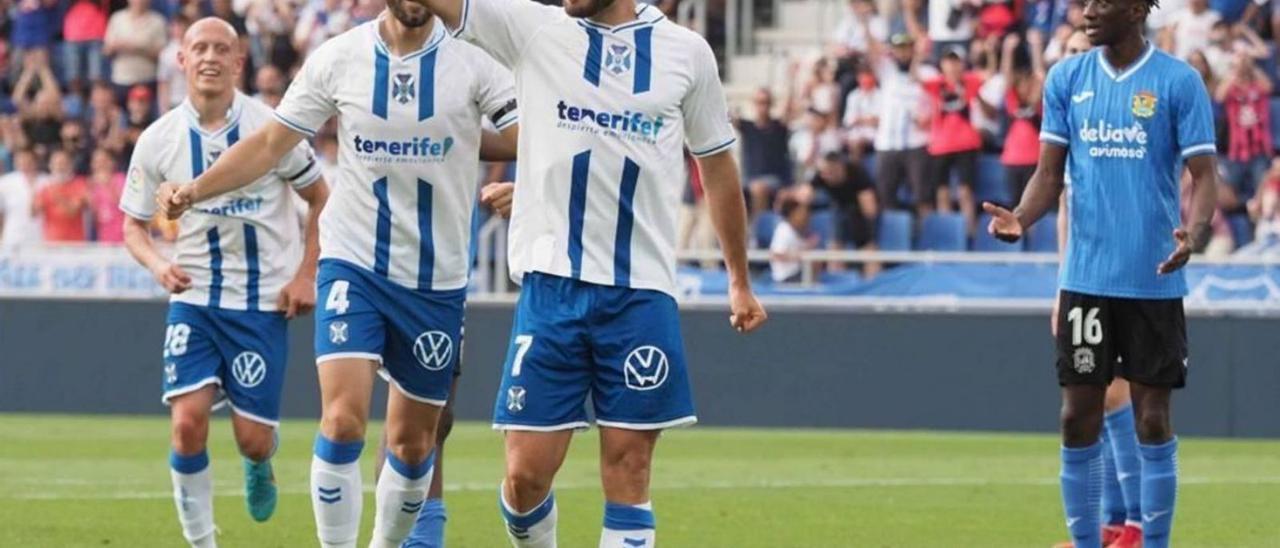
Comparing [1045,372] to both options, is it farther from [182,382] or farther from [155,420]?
[182,382]

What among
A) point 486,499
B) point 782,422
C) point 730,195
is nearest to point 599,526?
point 486,499

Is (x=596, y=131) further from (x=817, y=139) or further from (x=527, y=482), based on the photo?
(x=817, y=139)

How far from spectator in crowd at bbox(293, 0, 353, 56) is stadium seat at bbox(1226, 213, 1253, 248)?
8945mm

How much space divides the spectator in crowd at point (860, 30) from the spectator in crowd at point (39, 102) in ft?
25.5

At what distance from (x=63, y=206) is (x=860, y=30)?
24.7 feet

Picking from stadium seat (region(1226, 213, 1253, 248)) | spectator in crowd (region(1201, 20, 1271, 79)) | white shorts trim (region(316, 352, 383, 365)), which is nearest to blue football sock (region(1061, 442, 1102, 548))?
white shorts trim (region(316, 352, 383, 365))

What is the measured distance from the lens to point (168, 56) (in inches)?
955

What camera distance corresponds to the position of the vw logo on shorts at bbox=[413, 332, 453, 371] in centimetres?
895

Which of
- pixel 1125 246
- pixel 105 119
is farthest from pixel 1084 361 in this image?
pixel 105 119

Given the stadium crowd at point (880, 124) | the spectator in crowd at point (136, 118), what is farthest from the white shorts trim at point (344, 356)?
the spectator in crowd at point (136, 118)

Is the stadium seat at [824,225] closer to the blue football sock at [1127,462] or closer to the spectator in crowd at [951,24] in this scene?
the spectator in crowd at [951,24]

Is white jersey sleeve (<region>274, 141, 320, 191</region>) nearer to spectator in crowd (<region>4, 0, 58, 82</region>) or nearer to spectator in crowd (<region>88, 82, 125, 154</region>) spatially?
spectator in crowd (<region>88, 82, 125, 154</region>)

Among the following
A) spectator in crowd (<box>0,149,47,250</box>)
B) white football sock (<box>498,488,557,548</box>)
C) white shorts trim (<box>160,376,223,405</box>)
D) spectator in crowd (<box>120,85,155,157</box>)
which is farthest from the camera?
spectator in crowd (<box>120,85,155,157</box>)

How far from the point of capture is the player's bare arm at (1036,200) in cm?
888
